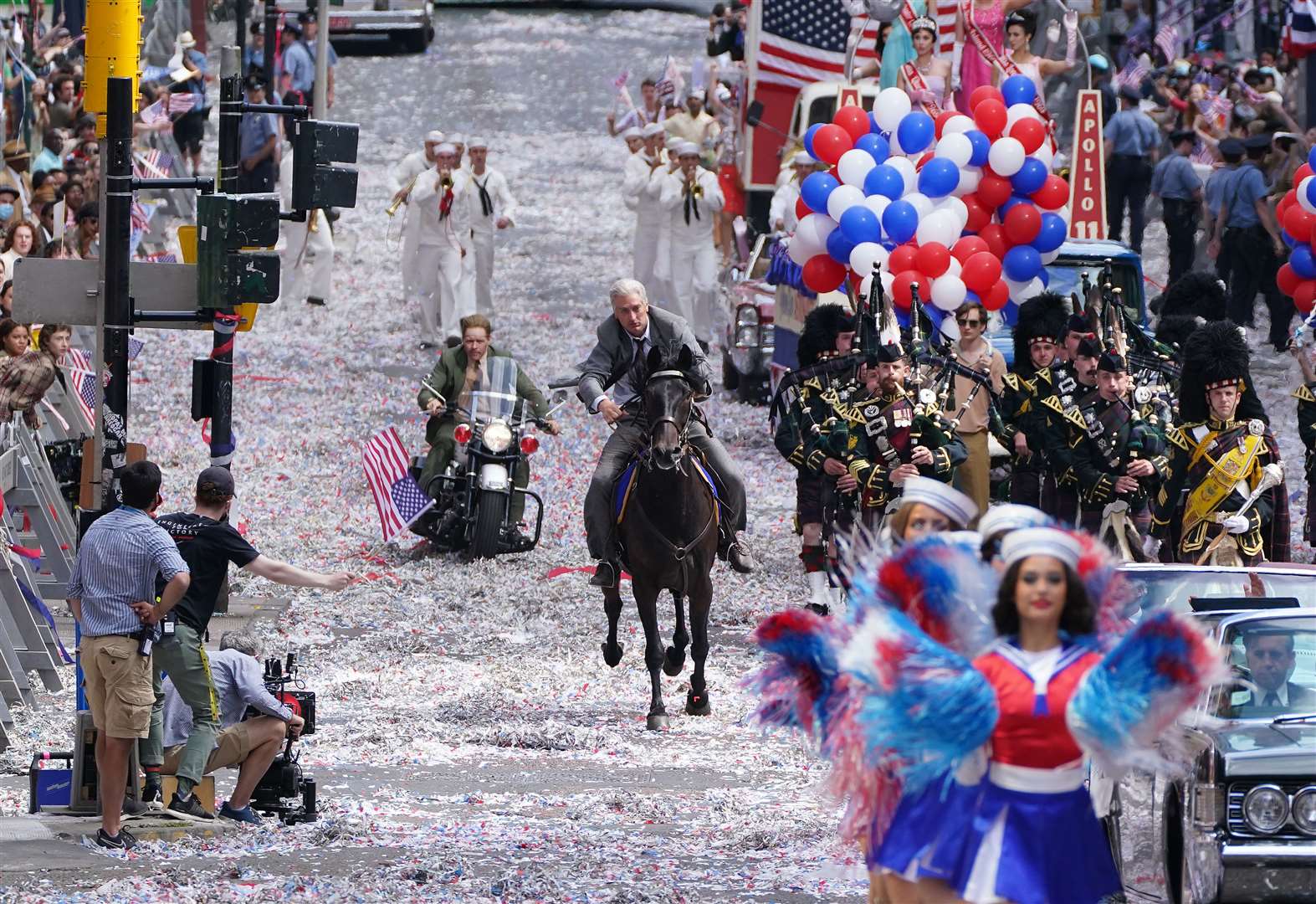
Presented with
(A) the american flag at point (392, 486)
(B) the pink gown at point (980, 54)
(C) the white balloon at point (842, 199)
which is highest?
(B) the pink gown at point (980, 54)

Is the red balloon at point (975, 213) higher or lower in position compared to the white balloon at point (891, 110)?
lower

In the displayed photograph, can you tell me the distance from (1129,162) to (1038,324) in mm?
13599

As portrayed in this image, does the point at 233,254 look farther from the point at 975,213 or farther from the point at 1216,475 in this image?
the point at 975,213

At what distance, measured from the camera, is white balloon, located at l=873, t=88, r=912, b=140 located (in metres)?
18.2

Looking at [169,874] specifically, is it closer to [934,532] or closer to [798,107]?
[934,532]

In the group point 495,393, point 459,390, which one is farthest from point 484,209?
point 495,393

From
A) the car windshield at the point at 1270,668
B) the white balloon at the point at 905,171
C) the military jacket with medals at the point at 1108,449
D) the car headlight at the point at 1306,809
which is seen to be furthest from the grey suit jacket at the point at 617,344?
the car headlight at the point at 1306,809

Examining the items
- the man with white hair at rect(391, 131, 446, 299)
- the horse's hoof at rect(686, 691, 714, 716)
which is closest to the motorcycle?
the horse's hoof at rect(686, 691, 714, 716)

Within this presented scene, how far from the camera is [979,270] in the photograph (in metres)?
17.2

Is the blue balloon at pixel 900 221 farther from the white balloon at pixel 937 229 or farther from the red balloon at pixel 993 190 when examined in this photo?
the red balloon at pixel 993 190

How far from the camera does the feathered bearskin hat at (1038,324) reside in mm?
15969

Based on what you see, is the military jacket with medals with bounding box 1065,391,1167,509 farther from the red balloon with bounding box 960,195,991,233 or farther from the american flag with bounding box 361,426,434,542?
the american flag with bounding box 361,426,434,542

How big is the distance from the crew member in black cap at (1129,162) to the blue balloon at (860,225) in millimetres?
12013

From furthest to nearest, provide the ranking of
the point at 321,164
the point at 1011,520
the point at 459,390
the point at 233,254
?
the point at 459,390 < the point at 321,164 < the point at 233,254 < the point at 1011,520
